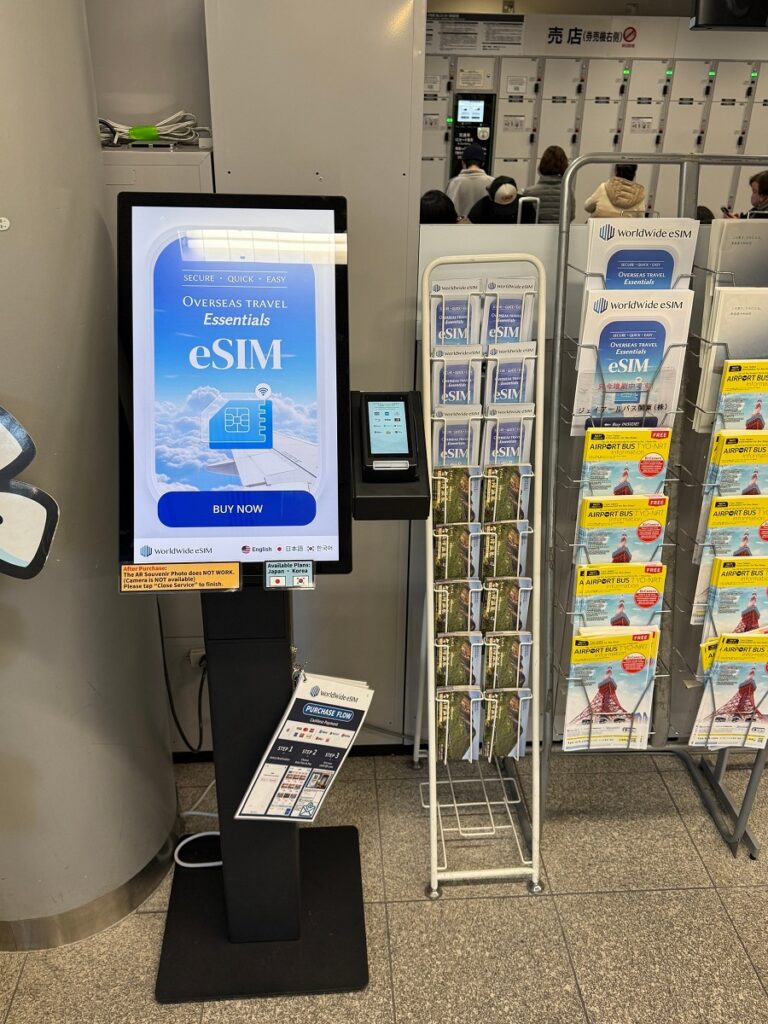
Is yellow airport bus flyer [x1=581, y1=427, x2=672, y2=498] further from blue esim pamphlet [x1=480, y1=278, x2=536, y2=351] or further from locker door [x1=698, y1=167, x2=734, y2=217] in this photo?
locker door [x1=698, y1=167, x2=734, y2=217]

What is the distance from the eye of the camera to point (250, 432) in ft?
4.88

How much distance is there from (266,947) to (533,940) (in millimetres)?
636

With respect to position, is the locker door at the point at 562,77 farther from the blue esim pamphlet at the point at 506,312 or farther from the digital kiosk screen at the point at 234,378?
the digital kiosk screen at the point at 234,378

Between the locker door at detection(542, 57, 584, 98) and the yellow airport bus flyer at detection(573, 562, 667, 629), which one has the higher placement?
the locker door at detection(542, 57, 584, 98)

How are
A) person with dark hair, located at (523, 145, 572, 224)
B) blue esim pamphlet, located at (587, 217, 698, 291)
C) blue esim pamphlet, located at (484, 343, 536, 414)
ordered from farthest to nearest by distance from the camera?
person with dark hair, located at (523, 145, 572, 224) < blue esim pamphlet, located at (484, 343, 536, 414) < blue esim pamphlet, located at (587, 217, 698, 291)

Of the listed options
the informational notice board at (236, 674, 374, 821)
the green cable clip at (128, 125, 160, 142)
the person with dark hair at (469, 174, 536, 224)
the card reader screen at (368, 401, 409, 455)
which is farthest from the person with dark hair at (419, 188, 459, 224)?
the informational notice board at (236, 674, 374, 821)

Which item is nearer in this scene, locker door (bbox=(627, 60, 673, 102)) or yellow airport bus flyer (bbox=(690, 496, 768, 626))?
yellow airport bus flyer (bbox=(690, 496, 768, 626))

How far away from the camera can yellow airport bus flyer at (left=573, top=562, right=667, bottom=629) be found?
1969mm

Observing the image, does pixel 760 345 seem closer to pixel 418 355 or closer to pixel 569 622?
pixel 418 355

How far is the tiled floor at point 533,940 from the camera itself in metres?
1.77

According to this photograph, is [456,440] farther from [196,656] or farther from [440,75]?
[440,75]

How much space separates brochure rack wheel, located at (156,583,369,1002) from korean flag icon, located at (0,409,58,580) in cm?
33

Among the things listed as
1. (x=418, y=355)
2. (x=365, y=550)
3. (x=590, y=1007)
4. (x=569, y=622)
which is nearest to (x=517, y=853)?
(x=590, y=1007)

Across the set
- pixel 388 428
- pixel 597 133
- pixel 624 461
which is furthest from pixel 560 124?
pixel 388 428
